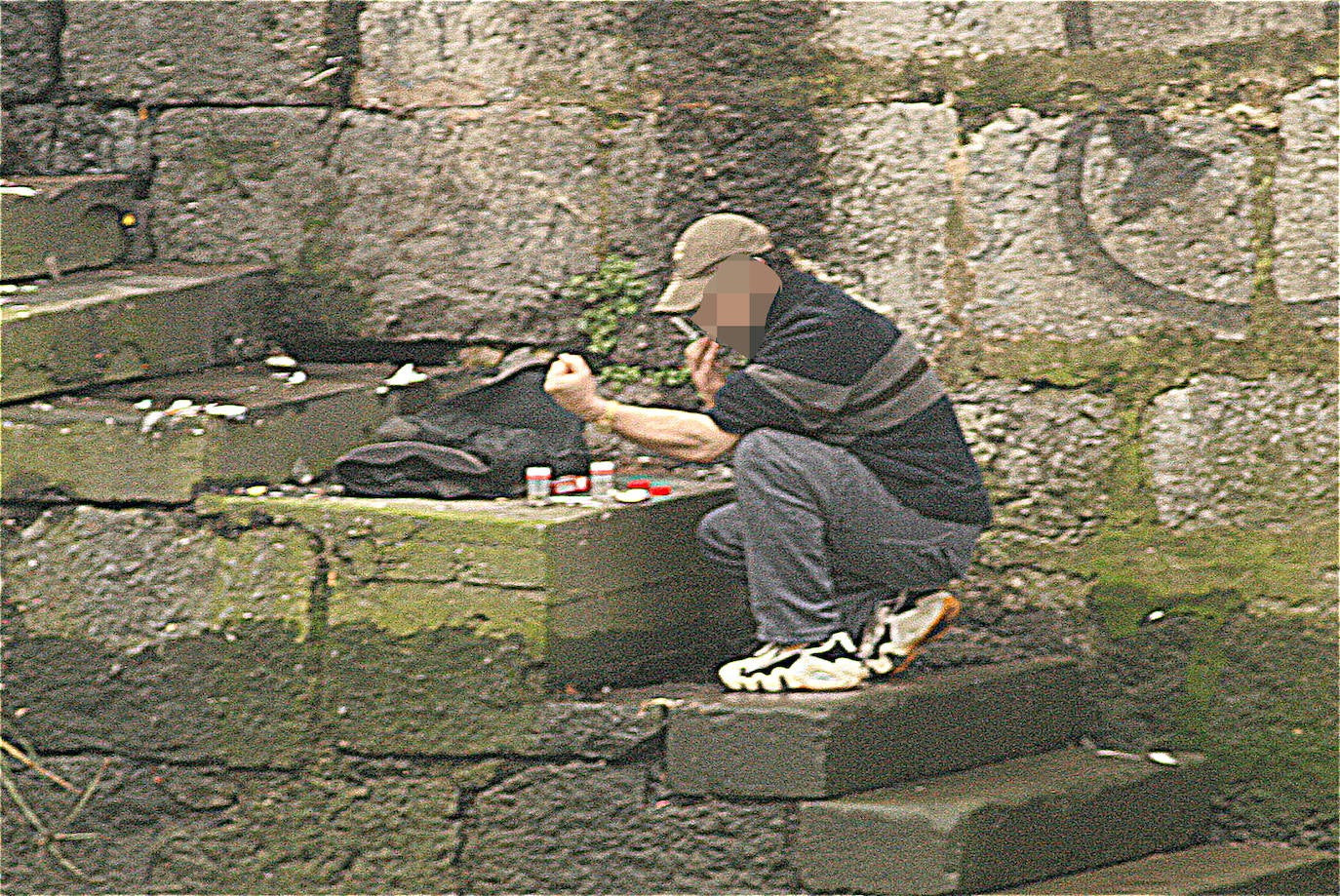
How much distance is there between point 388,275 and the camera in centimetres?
554

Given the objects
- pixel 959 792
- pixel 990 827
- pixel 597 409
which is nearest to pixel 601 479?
pixel 597 409

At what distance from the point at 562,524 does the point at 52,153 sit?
6.72ft

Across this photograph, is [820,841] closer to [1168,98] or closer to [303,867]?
[303,867]

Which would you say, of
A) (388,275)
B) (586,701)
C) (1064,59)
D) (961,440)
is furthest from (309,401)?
(1064,59)

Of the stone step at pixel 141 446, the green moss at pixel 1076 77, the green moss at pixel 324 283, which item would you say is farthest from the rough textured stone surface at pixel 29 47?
the green moss at pixel 1076 77

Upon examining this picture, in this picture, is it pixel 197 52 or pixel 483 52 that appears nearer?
pixel 483 52

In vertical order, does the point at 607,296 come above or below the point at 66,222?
below

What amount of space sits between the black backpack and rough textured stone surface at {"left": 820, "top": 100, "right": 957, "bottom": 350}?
80 cm

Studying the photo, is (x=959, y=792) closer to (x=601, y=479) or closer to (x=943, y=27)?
(x=601, y=479)

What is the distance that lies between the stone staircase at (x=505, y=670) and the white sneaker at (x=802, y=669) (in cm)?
5

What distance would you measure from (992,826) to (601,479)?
4.00ft

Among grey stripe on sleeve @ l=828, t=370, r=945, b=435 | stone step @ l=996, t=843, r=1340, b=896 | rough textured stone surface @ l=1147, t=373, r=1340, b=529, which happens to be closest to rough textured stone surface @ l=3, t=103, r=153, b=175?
grey stripe on sleeve @ l=828, t=370, r=945, b=435

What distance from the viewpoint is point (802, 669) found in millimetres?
4520

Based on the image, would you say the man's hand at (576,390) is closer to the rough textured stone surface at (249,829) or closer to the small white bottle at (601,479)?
the small white bottle at (601,479)
